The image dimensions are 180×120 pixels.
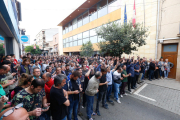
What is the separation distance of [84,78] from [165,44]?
915 centimetres

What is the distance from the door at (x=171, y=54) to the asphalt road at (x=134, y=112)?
19.9ft

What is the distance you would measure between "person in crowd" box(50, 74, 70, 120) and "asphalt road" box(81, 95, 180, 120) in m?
1.64

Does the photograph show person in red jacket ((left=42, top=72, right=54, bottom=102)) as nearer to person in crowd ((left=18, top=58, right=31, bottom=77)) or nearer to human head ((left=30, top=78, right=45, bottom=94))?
human head ((left=30, top=78, right=45, bottom=94))

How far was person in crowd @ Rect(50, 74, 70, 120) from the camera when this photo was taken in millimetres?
2021

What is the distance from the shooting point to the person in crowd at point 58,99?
6.63 feet

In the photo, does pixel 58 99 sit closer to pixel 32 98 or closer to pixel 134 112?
pixel 32 98

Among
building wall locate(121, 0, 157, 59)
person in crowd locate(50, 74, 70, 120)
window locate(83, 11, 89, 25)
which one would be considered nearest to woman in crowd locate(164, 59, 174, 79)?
building wall locate(121, 0, 157, 59)

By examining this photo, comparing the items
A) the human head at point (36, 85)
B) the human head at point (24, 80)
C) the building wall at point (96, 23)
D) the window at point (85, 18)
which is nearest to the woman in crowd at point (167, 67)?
the building wall at point (96, 23)

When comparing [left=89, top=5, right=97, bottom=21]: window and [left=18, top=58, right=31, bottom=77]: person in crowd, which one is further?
[left=89, top=5, right=97, bottom=21]: window

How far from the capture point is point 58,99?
79.6 inches

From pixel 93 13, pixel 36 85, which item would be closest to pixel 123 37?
pixel 36 85

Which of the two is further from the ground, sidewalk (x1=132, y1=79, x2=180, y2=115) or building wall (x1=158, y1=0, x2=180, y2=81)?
building wall (x1=158, y1=0, x2=180, y2=81)

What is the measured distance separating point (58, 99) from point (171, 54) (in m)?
10.4

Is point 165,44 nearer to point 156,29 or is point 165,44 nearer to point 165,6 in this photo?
point 156,29
